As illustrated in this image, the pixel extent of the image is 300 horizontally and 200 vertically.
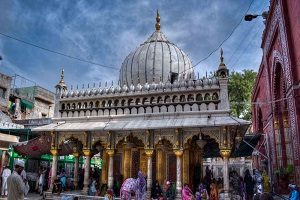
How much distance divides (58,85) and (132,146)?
5.21m

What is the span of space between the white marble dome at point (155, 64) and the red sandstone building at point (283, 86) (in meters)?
4.94

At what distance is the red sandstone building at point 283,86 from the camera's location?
39.9ft

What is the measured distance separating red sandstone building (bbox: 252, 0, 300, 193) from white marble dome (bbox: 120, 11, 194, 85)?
16.2 feet

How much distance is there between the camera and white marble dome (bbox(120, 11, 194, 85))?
18.1 meters

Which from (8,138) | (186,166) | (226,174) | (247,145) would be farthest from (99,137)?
(247,145)

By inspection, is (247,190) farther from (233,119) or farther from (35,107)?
(35,107)

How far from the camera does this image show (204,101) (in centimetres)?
1364

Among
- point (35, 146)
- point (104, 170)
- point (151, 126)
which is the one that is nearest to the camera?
point (151, 126)

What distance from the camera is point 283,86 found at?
1583 cm

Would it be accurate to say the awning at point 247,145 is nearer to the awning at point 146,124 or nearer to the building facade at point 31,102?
the awning at point 146,124

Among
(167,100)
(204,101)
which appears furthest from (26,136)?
(204,101)

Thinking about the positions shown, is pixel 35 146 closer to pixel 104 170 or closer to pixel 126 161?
pixel 104 170

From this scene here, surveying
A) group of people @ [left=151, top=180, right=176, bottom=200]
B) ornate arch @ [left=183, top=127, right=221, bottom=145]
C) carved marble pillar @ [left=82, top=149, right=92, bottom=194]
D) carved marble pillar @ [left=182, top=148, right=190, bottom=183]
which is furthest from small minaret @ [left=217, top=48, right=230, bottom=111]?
carved marble pillar @ [left=82, top=149, right=92, bottom=194]

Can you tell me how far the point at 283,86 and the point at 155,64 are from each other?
7143mm
